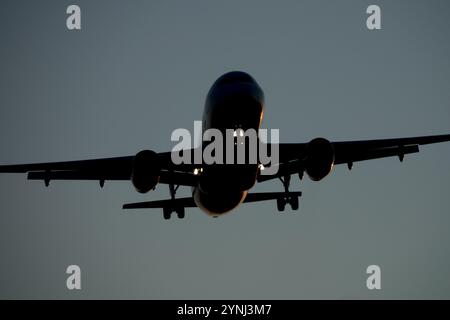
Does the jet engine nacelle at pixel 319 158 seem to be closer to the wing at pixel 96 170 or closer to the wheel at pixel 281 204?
the wing at pixel 96 170

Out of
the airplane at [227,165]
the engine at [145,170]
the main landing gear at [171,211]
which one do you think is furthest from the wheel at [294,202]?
the engine at [145,170]

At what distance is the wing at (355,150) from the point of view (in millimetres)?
26547

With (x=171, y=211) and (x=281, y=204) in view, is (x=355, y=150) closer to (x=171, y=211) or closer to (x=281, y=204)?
(x=281, y=204)

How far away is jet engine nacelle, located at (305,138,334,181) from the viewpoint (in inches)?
929

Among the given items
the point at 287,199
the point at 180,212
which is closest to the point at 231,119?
the point at 287,199

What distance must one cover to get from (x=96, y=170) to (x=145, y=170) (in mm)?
5067

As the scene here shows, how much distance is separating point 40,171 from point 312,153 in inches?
558

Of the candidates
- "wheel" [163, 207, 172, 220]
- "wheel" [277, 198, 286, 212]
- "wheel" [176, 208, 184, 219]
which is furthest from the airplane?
"wheel" [163, 207, 172, 220]

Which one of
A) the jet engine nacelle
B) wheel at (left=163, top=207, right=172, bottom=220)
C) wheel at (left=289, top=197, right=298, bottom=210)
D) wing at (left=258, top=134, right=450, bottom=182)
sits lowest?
wheel at (left=163, top=207, right=172, bottom=220)

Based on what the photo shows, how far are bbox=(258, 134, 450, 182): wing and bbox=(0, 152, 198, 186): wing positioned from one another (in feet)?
16.0

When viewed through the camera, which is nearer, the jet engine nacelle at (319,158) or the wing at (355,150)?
the jet engine nacelle at (319,158)

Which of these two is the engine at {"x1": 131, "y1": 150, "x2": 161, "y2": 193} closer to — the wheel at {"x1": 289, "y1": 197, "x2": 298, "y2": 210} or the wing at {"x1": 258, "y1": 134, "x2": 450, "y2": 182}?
the wing at {"x1": 258, "y1": 134, "x2": 450, "y2": 182}
